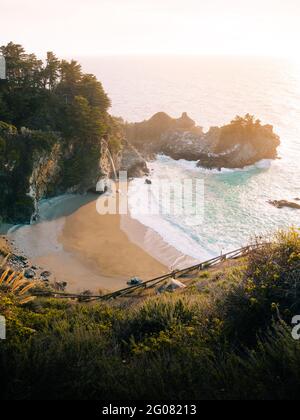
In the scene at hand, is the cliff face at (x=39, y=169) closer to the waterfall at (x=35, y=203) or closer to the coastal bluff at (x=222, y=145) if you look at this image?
the waterfall at (x=35, y=203)

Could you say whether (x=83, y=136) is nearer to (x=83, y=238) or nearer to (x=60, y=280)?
(x=83, y=238)

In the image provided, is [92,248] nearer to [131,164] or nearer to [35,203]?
[35,203]

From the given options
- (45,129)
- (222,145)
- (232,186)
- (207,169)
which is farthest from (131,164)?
(222,145)

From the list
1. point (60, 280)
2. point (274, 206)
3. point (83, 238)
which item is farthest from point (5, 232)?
point (274, 206)

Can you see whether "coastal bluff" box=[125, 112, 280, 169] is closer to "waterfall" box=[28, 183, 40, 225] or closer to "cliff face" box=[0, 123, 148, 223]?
"cliff face" box=[0, 123, 148, 223]

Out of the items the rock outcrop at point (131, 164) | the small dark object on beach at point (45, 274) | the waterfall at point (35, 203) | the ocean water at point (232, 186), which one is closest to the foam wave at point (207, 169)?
the ocean water at point (232, 186)
